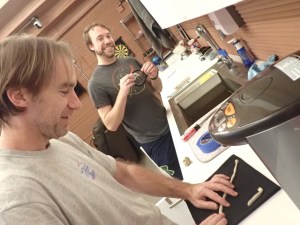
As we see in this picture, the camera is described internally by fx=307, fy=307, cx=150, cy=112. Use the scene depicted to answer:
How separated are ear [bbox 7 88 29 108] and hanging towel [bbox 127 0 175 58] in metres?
2.25

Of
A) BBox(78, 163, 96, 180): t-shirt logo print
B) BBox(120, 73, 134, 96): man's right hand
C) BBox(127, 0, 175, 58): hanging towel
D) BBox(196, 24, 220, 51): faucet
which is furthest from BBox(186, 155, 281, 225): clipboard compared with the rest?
BBox(127, 0, 175, 58): hanging towel

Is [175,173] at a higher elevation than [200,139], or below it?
below

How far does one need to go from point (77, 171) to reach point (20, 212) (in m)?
0.26

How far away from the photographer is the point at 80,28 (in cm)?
380

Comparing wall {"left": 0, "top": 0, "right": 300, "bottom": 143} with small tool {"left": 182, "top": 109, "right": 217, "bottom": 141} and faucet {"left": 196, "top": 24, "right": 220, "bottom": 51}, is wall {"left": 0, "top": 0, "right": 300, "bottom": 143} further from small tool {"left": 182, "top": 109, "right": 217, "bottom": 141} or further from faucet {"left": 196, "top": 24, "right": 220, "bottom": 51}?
small tool {"left": 182, "top": 109, "right": 217, "bottom": 141}

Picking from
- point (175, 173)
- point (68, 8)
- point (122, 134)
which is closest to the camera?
point (175, 173)

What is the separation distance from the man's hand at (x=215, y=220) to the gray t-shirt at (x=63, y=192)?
24 cm

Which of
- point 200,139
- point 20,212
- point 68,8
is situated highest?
point 68,8

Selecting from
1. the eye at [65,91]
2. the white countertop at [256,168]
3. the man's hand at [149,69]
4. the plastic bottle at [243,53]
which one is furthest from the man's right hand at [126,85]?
the eye at [65,91]

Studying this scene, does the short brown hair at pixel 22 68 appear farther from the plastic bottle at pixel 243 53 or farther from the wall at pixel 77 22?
the wall at pixel 77 22

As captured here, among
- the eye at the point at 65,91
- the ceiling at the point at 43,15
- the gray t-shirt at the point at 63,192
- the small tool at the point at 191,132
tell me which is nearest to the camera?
the gray t-shirt at the point at 63,192

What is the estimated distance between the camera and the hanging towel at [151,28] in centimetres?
292

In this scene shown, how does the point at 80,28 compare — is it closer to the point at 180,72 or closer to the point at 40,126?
the point at 180,72

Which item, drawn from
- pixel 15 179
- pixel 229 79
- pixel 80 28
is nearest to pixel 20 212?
Result: pixel 15 179
